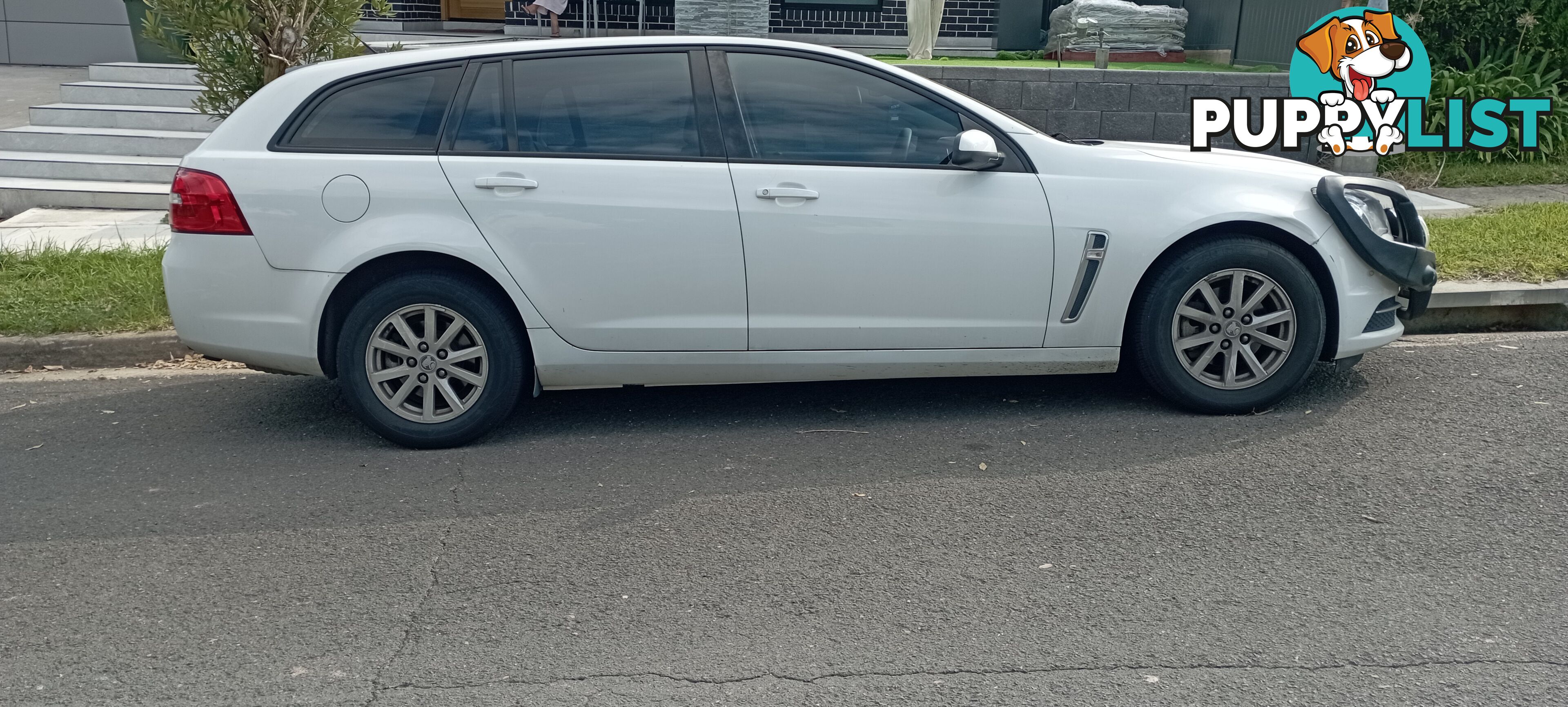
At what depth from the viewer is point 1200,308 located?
207 inches

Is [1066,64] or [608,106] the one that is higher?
[1066,64]

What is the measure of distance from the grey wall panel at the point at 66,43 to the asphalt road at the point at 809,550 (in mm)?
11021

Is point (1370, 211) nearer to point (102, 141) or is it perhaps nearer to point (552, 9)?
point (102, 141)

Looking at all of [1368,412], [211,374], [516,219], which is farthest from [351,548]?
[1368,412]

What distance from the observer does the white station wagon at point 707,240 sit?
4953mm

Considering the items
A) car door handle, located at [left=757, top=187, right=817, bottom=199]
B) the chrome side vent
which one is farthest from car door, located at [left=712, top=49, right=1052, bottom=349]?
the chrome side vent

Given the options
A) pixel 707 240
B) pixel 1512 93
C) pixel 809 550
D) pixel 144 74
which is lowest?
pixel 809 550

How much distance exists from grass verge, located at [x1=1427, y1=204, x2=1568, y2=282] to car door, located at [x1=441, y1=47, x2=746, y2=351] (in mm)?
4289

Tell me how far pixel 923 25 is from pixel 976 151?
8.17m

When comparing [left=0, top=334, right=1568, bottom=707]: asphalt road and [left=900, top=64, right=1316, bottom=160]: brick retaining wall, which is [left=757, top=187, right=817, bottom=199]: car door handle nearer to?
[left=0, top=334, right=1568, bottom=707]: asphalt road

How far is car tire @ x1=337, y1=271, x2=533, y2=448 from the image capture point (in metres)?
4.99

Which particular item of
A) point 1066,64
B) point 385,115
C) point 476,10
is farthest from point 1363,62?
point 476,10

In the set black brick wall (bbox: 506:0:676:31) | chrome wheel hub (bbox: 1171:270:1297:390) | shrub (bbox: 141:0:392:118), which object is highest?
black brick wall (bbox: 506:0:676:31)

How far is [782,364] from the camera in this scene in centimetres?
518
